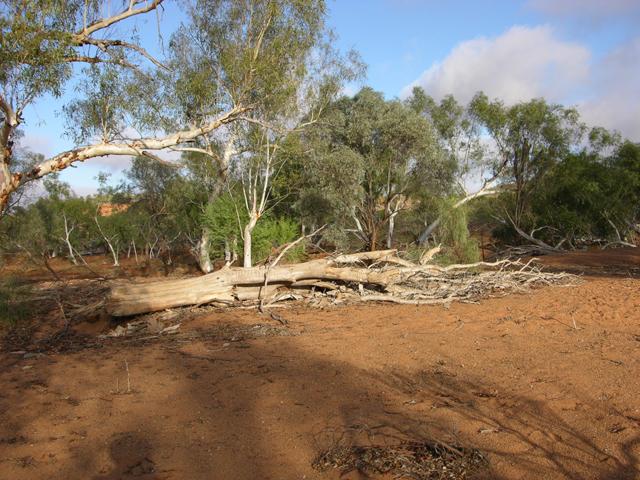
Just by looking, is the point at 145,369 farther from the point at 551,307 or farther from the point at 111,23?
the point at 111,23

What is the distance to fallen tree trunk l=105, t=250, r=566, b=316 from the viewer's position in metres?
8.55

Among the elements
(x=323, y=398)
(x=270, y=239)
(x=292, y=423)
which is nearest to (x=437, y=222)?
(x=270, y=239)

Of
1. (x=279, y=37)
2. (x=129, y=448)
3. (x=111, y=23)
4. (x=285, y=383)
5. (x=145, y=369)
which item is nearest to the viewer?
(x=129, y=448)

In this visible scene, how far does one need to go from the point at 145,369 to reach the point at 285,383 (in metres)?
1.74

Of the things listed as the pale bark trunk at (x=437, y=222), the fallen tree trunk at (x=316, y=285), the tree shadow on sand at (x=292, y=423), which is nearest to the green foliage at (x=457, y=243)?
the fallen tree trunk at (x=316, y=285)

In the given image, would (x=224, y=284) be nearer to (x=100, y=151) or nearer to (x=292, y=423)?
(x=100, y=151)

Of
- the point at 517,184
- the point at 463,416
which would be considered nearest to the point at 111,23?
the point at 463,416

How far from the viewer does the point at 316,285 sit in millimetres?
10234

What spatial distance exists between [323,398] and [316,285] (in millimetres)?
5593

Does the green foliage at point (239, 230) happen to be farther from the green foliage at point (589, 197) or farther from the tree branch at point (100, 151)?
the green foliage at point (589, 197)

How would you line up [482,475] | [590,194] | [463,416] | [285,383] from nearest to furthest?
[482,475] < [463,416] < [285,383] < [590,194]

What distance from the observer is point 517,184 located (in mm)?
22719

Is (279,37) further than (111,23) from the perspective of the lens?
Yes

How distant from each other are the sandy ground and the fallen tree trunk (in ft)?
3.89
